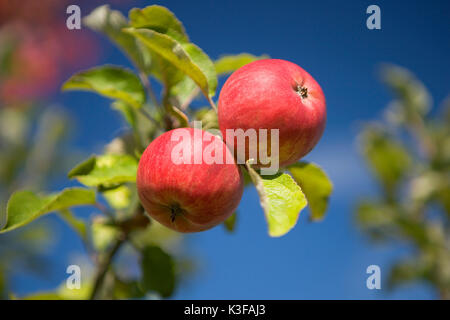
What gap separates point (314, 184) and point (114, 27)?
1.87 feet

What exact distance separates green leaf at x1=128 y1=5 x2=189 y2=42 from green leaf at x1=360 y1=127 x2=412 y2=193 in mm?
3432

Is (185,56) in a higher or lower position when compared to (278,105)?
higher

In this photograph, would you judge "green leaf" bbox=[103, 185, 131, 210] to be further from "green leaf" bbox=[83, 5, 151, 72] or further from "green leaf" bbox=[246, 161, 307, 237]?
"green leaf" bbox=[246, 161, 307, 237]

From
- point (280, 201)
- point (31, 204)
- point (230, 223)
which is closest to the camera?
point (280, 201)

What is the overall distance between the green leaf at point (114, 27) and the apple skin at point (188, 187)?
30 cm

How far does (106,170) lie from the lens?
854 mm

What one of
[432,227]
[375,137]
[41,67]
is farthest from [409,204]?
[41,67]

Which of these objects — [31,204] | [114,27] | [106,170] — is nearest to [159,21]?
[114,27]

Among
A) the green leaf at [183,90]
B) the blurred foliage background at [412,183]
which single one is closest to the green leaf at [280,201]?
the green leaf at [183,90]

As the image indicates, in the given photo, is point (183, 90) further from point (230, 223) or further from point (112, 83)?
point (230, 223)

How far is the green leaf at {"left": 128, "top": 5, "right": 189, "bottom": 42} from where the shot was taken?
0.85 meters

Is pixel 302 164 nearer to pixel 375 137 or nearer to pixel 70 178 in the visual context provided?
pixel 70 178

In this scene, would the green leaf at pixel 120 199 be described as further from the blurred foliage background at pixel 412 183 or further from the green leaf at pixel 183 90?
the blurred foliage background at pixel 412 183

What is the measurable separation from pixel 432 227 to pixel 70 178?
11.6 feet
